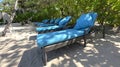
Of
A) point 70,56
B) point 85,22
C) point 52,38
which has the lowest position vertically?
point 70,56

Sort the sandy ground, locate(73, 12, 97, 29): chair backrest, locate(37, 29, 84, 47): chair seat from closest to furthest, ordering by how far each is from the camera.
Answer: locate(37, 29, 84, 47): chair seat < the sandy ground < locate(73, 12, 97, 29): chair backrest

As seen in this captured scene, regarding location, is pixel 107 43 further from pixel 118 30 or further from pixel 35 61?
pixel 35 61

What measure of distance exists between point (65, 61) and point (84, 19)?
2.49 meters

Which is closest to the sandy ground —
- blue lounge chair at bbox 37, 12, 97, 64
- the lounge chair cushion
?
blue lounge chair at bbox 37, 12, 97, 64

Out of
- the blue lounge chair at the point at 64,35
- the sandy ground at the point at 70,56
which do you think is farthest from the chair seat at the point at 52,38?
the sandy ground at the point at 70,56

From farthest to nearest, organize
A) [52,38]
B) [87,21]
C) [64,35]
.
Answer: [87,21], [64,35], [52,38]

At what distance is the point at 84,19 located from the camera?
630cm

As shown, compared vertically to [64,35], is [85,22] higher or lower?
higher

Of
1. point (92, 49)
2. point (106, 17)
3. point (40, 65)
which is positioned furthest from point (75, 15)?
point (40, 65)

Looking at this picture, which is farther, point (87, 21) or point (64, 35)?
point (87, 21)

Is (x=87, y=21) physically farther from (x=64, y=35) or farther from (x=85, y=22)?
(x=64, y=35)

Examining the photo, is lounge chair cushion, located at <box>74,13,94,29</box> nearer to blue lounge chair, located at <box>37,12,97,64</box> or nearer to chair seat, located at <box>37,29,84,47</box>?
blue lounge chair, located at <box>37,12,97,64</box>

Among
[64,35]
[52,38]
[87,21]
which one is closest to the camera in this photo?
[52,38]

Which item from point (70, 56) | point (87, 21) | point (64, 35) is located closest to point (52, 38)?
point (64, 35)
